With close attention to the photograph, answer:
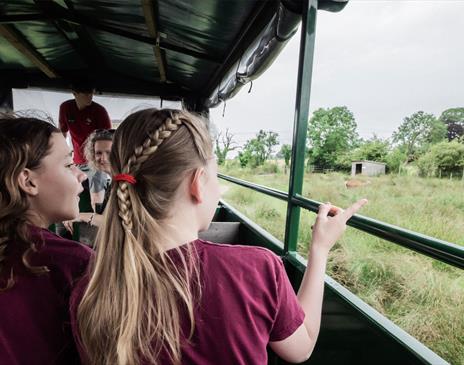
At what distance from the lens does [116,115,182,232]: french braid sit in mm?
649

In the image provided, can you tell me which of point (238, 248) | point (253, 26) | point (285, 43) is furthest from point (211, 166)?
point (253, 26)

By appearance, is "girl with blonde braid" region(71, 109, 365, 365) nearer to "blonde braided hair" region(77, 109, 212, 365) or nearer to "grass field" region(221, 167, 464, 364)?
"blonde braided hair" region(77, 109, 212, 365)

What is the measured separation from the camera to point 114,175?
2.26 feet

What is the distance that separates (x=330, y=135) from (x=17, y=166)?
2.38 m

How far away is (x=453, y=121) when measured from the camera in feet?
8.07

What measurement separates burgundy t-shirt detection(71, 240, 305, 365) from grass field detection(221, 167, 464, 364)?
1.15m

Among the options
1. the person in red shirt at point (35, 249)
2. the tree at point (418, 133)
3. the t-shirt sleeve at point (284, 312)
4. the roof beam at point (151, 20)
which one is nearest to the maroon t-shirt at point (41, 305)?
the person in red shirt at point (35, 249)

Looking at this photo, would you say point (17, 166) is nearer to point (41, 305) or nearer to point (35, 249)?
point (35, 249)

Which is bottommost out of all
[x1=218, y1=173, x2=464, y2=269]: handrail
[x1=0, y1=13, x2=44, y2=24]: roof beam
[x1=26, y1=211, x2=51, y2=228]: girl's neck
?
[x1=26, y1=211, x2=51, y2=228]: girl's neck

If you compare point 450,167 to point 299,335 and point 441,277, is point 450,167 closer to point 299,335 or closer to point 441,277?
point 441,277

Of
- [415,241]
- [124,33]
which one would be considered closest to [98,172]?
[415,241]

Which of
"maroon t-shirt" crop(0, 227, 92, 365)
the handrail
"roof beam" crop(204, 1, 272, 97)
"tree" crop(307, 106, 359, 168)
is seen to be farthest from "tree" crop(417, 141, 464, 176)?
"maroon t-shirt" crop(0, 227, 92, 365)

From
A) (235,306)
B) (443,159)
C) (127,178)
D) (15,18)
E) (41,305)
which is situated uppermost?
(15,18)

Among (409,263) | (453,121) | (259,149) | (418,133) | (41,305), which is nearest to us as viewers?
(41,305)
